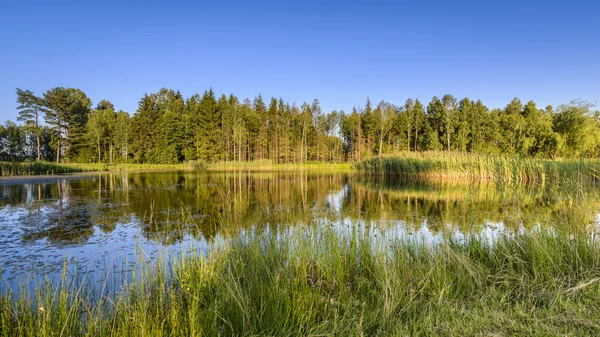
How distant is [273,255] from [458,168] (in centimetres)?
2011

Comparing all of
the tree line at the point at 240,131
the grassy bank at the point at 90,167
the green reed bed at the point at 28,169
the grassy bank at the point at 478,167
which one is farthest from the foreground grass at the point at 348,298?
the tree line at the point at 240,131

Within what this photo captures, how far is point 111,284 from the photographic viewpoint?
13.4ft

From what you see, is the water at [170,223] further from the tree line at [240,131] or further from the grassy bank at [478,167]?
the tree line at [240,131]

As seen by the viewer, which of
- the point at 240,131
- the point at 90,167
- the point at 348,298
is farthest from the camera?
the point at 240,131

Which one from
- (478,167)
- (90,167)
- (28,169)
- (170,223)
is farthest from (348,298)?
(90,167)

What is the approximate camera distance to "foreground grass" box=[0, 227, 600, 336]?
2496 millimetres

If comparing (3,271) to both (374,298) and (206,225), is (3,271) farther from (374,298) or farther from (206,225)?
(374,298)

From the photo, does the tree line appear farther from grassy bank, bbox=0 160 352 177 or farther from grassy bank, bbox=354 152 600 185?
grassy bank, bbox=354 152 600 185

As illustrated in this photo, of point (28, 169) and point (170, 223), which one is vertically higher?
point (28, 169)

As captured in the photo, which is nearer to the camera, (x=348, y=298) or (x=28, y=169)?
(x=348, y=298)

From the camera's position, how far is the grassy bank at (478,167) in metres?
15.9

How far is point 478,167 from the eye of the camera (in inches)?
762

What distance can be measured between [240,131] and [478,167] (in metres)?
33.9

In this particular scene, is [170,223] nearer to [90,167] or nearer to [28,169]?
[28,169]
